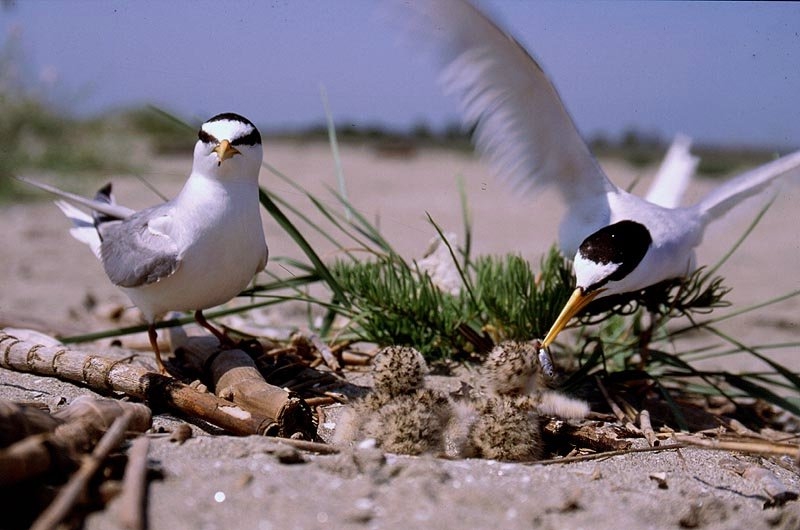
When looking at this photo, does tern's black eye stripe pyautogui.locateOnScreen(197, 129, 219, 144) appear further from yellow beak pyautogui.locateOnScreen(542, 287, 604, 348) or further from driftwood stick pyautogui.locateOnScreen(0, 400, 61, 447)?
yellow beak pyautogui.locateOnScreen(542, 287, 604, 348)

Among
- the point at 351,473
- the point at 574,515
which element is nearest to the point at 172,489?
the point at 351,473

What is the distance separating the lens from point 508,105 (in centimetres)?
300

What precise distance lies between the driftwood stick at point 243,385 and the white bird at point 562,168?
2.55 feet

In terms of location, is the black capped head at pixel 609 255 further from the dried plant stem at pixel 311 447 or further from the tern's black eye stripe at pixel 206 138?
the tern's black eye stripe at pixel 206 138

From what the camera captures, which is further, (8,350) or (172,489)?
(8,350)

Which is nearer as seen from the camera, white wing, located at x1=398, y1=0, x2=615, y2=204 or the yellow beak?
the yellow beak

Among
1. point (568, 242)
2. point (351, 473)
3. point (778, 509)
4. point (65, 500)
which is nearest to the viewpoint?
point (65, 500)

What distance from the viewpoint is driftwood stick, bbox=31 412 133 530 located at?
4.33 ft

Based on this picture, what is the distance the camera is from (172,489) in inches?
61.4

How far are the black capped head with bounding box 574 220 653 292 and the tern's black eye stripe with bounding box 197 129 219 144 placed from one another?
116 cm

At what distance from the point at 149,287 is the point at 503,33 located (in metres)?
1.38

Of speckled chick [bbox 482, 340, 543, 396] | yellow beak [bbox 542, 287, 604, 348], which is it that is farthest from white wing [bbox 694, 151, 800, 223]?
speckled chick [bbox 482, 340, 543, 396]

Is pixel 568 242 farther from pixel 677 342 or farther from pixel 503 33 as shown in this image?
pixel 677 342

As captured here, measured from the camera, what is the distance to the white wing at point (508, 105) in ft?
9.04
